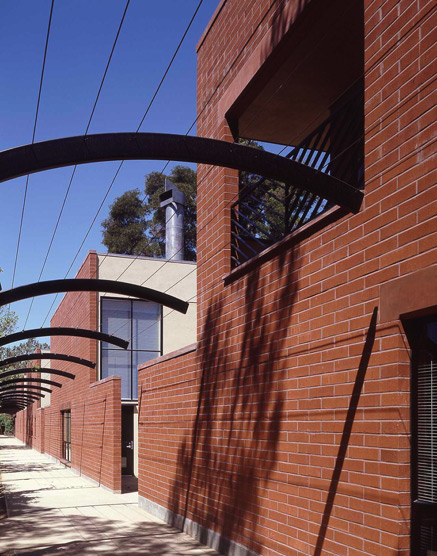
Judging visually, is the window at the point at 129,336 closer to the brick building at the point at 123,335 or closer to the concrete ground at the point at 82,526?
the brick building at the point at 123,335

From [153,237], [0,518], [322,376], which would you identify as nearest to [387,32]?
[322,376]

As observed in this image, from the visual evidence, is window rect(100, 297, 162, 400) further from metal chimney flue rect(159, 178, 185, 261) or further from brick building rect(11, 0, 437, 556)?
brick building rect(11, 0, 437, 556)

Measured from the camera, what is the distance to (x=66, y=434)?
27.8m

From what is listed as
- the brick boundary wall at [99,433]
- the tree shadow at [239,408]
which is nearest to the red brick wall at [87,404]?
the brick boundary wall at [99,433]

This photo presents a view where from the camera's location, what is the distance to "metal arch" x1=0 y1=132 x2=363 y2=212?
5113 millimetres

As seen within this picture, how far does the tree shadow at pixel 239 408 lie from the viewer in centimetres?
689

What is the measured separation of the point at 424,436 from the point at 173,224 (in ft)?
82.4

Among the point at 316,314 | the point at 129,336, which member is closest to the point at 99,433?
the point at 129,336

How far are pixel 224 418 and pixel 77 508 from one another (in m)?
6.12

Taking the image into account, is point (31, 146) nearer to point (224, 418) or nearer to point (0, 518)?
point (224, 418)

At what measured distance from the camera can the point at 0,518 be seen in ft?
39.3

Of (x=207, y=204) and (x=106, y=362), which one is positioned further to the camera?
(x=106, y=362)

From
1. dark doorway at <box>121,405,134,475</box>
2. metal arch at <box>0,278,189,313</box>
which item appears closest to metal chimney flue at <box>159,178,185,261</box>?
dark doorway at <box>121,405,134,475</box>

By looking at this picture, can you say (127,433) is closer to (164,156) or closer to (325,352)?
(325,352)
